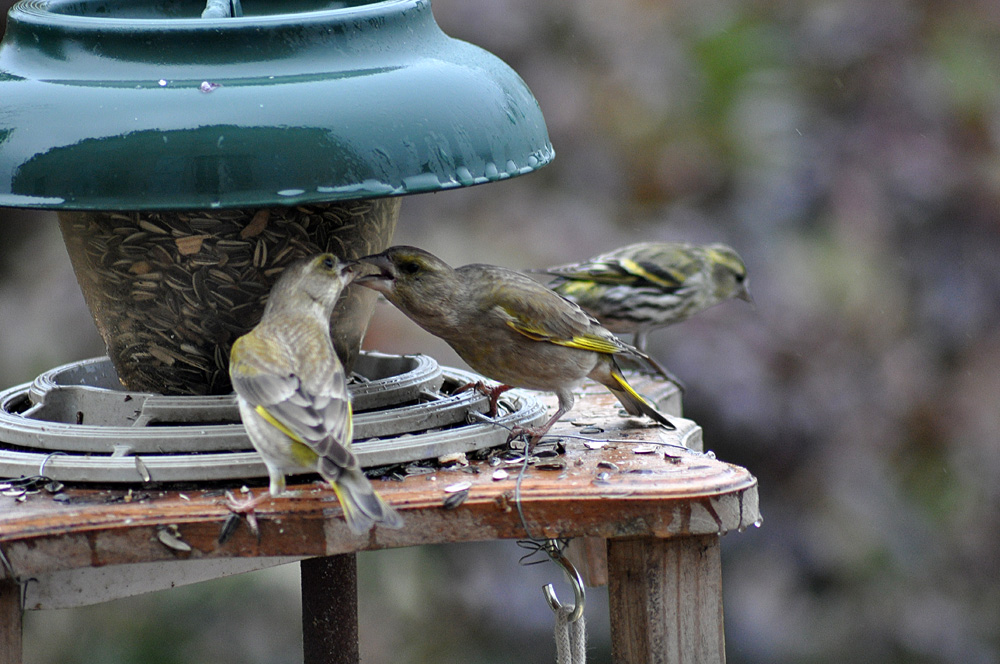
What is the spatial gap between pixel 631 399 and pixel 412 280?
824 mm

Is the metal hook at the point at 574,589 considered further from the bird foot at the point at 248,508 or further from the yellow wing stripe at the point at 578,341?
the bird foot at the point at 248,508

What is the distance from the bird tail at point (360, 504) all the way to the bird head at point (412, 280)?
0.87 metres

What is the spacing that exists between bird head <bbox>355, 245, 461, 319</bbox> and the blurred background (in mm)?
1920

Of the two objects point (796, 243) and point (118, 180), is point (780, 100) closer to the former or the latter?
point (796, 243)

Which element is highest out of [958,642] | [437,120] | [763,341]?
[437,120]

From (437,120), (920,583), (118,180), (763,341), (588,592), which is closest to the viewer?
(118,180)

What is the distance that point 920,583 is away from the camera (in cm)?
592

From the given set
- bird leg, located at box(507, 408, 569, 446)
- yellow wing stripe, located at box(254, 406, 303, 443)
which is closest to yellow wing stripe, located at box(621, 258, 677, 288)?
bird leg, located at box(507, 408, 569, 446)

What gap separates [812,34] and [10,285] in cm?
395

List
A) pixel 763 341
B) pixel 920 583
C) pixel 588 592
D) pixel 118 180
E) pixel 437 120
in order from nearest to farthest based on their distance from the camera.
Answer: pixel 118 180 → pixel 437 120 → pixel 763 341 → pixel 920 583 → pixel 588 592

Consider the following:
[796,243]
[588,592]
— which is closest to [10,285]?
[588,592]

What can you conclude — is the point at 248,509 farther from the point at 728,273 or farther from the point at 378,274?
the point at 728,273

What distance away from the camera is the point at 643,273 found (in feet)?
20.3

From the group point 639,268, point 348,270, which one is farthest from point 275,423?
point 639,268
